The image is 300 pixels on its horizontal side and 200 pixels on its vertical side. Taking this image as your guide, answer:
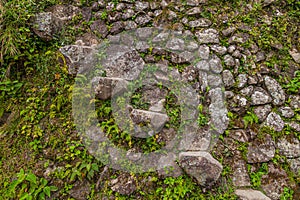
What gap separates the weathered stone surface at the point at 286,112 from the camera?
4138 millimetres

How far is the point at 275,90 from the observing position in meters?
4.27

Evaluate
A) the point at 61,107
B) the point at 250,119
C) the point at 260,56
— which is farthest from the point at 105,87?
the point at 260,56

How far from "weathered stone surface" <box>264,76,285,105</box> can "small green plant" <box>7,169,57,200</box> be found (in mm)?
3913

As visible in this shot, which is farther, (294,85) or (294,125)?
(294,85)

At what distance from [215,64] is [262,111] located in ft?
3.80

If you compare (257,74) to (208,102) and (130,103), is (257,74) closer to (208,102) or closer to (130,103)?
(208,102)

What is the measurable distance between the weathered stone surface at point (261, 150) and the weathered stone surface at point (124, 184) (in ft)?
6.24

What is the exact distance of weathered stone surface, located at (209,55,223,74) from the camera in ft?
14.3

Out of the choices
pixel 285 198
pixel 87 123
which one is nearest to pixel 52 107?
pixel 87 123

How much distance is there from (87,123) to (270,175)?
3.08 metres

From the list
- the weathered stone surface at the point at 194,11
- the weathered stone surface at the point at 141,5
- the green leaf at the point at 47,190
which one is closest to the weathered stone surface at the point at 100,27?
the weathered stone surface at the point at 141,5

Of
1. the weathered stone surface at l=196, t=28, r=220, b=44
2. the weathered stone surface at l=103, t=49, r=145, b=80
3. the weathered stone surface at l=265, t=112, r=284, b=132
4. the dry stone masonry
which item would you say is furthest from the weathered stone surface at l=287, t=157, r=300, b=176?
the weathered stone surface at l=103, t=49, r=145, b=80

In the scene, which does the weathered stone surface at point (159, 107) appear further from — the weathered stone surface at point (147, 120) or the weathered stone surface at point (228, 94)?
the weathered stone surface at point (228, 94)

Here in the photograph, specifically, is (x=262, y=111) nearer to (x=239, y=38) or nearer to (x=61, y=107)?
(x=239, y=38)
